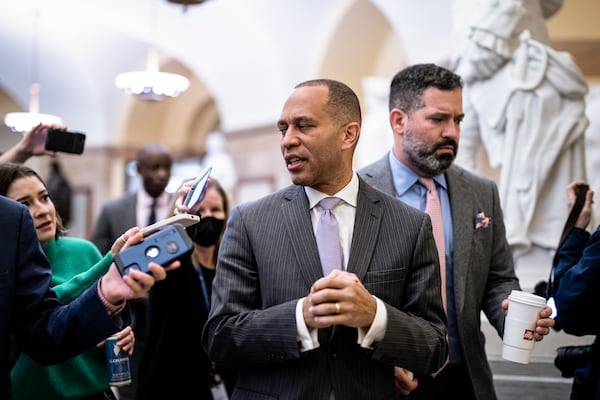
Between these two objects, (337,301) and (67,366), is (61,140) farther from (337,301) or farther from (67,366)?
(337,301)

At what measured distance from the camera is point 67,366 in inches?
112

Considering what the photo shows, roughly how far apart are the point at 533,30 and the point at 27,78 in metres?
12.3

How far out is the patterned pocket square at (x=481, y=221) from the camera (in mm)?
3141

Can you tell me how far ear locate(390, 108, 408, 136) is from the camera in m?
3.29

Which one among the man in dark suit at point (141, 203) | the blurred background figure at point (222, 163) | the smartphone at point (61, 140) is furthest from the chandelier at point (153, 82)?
the smartphone at point (61, 140)

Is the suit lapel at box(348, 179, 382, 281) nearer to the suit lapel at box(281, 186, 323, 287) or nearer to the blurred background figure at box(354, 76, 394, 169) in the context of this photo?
the suit lapel at box(281, 186, 323, 287)

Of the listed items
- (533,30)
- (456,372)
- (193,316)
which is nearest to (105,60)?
(533,30)

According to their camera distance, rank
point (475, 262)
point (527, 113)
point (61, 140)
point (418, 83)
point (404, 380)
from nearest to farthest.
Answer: point (404, 380) → point (475, 262) → point (418, 83) → point (61, 140) → point (527, 113)

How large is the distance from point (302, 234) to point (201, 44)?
10789 millimetres

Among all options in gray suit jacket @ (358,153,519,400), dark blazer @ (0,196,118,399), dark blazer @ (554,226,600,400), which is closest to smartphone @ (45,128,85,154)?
gray suit jacket @ (358,153,519,400)

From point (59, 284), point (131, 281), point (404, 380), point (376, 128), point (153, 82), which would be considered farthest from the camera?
point (153, 82)

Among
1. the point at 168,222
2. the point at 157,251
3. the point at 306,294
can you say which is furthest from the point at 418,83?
the point at 157,251

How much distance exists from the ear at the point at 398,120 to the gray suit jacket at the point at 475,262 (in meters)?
0.14

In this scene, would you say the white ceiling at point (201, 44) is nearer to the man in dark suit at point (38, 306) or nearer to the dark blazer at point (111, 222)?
the dark blazer at point (111, 222)
